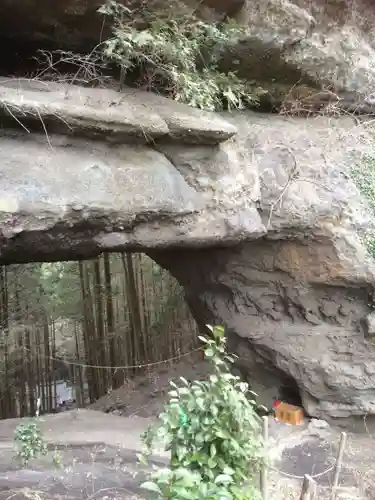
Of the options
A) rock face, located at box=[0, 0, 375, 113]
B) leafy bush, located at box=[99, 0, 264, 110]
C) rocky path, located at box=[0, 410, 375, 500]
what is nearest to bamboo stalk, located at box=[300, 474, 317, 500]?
rocky path, located at box=[0, 410, 375, 500]

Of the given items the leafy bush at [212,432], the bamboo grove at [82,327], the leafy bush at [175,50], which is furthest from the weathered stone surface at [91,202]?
the bamboo grove at [82,327]

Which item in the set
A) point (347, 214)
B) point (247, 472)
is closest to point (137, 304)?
point (347, 214)

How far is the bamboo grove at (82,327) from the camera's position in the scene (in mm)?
8047

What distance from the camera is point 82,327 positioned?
8609 mm

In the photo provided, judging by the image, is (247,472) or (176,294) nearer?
(247,472)

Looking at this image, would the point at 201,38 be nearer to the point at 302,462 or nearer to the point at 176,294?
the point at 302,462

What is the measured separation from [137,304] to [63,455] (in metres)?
4.18

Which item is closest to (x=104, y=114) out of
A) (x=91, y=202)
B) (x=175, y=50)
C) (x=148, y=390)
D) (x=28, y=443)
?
(x=91, y=202)

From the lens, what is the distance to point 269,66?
5.03m

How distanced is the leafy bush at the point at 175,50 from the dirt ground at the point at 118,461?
9.60ft

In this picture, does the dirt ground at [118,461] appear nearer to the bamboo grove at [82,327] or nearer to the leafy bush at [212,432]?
the leafy bush at [212,432]

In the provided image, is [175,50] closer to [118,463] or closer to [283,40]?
[283,40]

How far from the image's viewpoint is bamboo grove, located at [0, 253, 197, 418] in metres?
8.05

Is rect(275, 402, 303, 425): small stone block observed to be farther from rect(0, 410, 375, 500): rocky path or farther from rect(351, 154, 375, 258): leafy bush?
rect(351, 154, 375, 258): leafy bush
